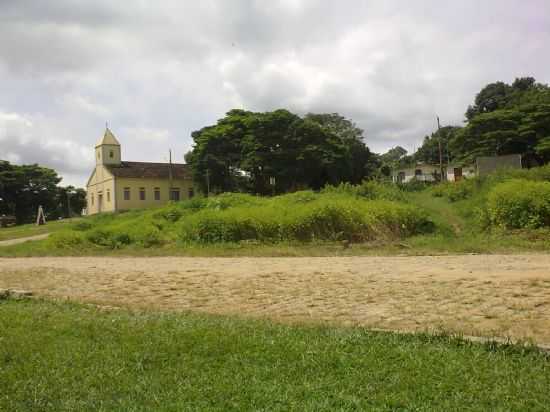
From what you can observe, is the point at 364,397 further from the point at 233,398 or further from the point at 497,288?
the point at 497,288

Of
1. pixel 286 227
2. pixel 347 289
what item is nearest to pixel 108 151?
pixel 286 227

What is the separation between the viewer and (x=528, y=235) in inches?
564

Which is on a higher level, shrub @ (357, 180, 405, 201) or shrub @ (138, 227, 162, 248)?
shrub @ (357, 180, 405, 201)

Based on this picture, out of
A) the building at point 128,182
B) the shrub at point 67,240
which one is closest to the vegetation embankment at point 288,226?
the shrub at point 67,240

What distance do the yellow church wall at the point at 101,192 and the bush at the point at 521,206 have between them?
4382cm

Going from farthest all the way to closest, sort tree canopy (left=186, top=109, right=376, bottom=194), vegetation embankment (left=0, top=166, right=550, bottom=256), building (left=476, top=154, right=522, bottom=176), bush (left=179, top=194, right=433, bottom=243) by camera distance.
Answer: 1. tree canopy (left=186, top=109, right=376, bottom=194)
2. building (left=476, top=154, right=522, bottom=176)
3. bush (left=179, top=194, right=433, bottom=243)
4. vegetation embankment (left=0, top=166, right=550, bottom=256)

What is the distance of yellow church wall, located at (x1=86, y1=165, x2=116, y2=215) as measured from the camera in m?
55.0

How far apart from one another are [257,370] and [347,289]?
355cm

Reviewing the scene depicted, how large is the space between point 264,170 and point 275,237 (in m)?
28.2

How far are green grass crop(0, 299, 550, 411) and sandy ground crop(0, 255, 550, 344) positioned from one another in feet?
2.50

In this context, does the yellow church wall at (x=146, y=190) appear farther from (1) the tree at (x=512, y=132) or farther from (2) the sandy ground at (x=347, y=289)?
(2) the sandy ground at (x=347, y=289)

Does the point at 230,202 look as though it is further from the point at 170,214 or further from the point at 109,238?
the point at 109,238

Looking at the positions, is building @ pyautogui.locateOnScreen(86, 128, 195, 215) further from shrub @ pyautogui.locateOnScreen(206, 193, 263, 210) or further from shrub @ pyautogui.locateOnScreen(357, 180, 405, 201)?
shrub @ pyautogui.locateOnScreen(357, 180, 405, 201)

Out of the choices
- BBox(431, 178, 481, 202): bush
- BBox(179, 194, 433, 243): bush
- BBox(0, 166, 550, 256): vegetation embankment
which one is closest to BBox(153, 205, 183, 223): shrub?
BBox(0, 166, 550, 256): vegetation embankment
